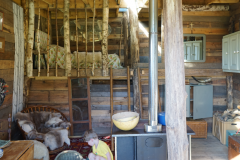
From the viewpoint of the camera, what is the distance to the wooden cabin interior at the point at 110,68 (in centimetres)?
434

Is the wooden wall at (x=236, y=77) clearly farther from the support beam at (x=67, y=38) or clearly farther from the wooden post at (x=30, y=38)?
the wooden post at (x=30, y=38)

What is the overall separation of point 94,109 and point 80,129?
582 mm

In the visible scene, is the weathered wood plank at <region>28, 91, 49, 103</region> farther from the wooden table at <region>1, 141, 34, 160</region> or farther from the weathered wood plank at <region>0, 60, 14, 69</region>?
the wooden table at <region>1, 141, 34, 160</region>

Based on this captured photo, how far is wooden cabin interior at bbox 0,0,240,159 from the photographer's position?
4344mm

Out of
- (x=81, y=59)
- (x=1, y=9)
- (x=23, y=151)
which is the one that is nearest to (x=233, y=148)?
(x=23, y=151)

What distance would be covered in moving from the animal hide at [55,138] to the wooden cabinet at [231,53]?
146 inches

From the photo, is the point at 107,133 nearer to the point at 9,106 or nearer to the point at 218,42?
the point at 9,106

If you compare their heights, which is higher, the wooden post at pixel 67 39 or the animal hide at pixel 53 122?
the wooden post at pixel 67 39

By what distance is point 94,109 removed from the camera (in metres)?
5.12

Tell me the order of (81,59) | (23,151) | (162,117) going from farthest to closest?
(81,59) → (162,117) → (23,151)

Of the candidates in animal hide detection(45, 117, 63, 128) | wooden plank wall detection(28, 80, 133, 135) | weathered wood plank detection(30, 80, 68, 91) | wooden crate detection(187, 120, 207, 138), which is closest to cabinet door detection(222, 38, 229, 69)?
wooden crate detection(187, 120, 207, 138)

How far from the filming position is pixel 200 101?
4977 mm

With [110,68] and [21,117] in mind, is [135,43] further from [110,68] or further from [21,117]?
[21,117]

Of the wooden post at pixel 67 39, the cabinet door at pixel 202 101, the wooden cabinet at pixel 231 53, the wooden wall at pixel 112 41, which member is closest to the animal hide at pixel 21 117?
the wooden post at pixel 67 39
